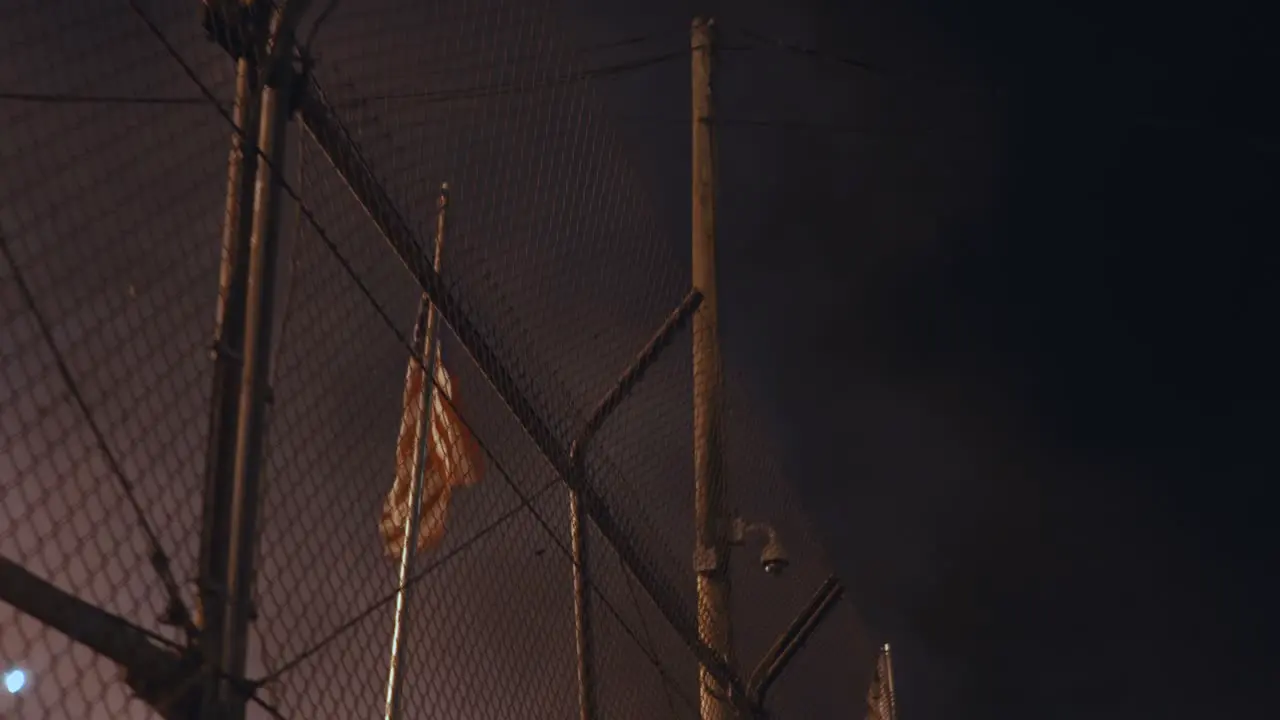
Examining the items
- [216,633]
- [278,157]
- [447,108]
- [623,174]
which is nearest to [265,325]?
[278,157]

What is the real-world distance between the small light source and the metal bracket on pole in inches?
137

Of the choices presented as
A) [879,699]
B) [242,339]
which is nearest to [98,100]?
[242,339]

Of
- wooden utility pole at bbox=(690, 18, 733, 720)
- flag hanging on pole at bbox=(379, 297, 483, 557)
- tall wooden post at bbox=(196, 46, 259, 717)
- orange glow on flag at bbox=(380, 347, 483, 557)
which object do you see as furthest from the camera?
wooden utility pole at bbox=(690, 18, 733, 720)

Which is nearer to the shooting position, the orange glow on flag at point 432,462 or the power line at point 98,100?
the power line at point 98,100

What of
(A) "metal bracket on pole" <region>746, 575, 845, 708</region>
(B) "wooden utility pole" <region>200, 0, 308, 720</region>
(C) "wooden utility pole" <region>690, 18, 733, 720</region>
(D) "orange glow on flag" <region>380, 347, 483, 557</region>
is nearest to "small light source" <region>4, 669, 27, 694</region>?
(B) "wooden utility pole" <region>200, 0, 308, 720</region>

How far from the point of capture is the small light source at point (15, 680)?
209cm

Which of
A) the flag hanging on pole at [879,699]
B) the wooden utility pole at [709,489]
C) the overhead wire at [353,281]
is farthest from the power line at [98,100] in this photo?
the flag hanging on pole at [879,699]

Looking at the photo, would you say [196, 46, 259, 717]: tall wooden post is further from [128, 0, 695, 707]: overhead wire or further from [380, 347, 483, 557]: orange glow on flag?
[380, 347, 483, 557]: orange glow on flag

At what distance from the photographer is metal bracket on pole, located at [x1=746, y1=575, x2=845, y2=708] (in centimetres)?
542

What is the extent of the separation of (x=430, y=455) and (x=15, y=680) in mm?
2994

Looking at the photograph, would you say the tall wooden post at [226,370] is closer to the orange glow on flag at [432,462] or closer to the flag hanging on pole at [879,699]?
the orange glow on flag at [432,462]

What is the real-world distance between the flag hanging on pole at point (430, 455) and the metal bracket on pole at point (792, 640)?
1343 mm

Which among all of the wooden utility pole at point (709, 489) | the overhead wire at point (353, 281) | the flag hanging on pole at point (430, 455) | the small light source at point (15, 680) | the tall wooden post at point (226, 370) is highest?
the wooden utility pole at point (709, 489)

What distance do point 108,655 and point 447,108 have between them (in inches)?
67.6
